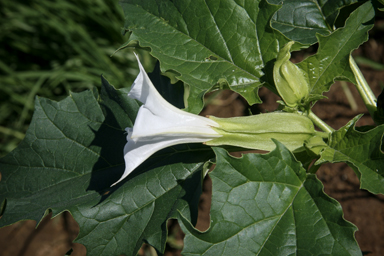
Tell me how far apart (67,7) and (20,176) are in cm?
216

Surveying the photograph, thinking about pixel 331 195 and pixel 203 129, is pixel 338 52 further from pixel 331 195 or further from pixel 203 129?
pixel 331 195

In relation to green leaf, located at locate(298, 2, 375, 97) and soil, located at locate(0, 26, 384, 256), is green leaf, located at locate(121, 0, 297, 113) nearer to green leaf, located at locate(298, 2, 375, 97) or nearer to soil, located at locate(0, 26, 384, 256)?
green leaf, located at locate(298, 2, 375, 97)

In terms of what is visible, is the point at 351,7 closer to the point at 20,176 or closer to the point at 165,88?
the point at 165,88

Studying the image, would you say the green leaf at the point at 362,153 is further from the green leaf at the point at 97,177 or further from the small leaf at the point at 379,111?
the green leaf at the point at 97,177

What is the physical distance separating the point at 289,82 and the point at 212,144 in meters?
0.29

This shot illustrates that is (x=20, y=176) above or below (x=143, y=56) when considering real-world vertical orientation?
above

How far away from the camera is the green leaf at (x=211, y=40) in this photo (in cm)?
107

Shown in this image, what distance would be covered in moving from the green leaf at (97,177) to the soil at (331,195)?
168 cm

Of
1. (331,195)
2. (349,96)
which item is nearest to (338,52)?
(331,195)

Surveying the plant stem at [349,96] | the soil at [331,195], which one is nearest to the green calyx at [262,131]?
the soil at [331,195]

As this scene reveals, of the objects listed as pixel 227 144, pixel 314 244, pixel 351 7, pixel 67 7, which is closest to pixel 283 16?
pixel 351 7

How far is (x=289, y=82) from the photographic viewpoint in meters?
0.96

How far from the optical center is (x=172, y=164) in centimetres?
113

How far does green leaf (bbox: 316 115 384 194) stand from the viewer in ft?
2.60
